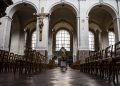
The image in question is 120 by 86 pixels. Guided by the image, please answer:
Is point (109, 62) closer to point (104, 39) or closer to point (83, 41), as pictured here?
point (83, 41)

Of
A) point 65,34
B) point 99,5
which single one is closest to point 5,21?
point 99,5

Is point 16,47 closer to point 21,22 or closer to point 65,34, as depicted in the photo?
point 21,22

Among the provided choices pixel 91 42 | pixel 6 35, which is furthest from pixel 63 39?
pixel 6 35

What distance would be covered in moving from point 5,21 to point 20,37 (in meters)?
5.72

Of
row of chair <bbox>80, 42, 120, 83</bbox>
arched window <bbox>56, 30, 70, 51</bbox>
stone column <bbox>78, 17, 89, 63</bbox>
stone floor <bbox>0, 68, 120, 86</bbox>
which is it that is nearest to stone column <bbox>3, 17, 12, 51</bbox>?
stone column <bbox>78, 17, 89, 63</bbox>

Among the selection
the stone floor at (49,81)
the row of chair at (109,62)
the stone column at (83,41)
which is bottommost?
the stone floor at (49,81)

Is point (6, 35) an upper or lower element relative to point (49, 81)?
upper

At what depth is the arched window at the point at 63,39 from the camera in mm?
24000

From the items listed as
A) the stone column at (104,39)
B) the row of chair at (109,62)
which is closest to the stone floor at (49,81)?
the row of chair at (109,62)

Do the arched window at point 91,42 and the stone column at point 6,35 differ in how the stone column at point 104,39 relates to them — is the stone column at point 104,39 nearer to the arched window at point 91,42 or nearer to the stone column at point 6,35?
the arched window at point 91,42

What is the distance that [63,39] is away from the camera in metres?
24.2

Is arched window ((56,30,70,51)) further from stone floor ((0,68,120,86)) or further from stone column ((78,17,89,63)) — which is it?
stone floor ((0,68,120,86))

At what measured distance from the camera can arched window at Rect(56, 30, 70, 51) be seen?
78.7ft

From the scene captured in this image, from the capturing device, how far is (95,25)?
2230 cm
